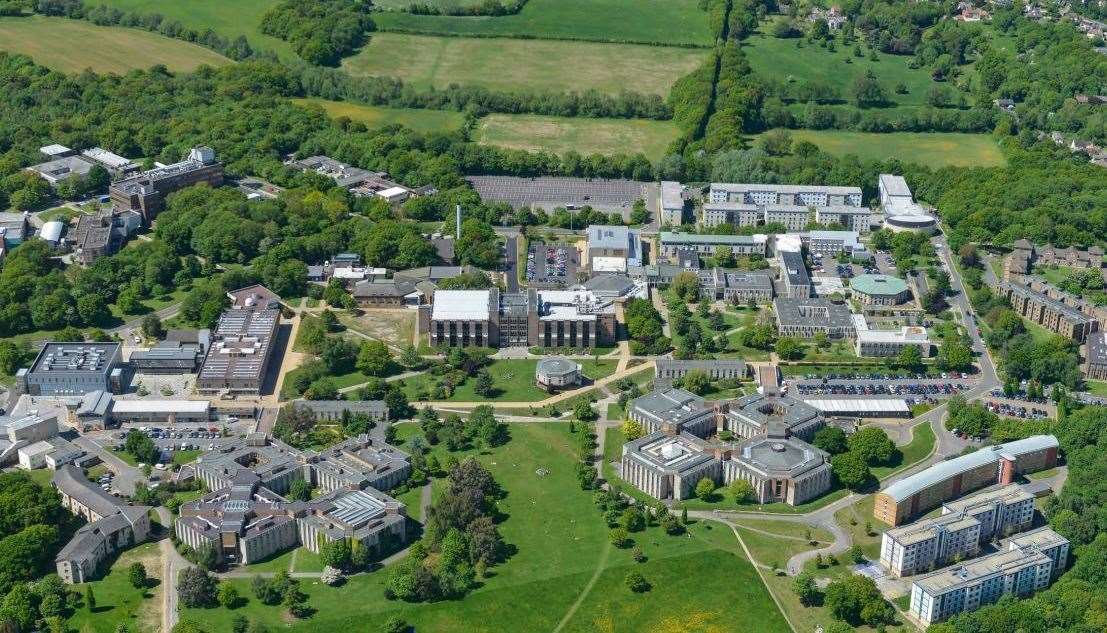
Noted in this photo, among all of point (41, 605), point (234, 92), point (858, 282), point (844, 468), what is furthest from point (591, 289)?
point (234, 92)

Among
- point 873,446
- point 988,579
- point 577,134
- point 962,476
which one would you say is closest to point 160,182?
point 577,134

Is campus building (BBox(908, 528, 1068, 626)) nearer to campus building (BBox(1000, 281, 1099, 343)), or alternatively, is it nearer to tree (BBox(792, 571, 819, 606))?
tree (BBox(792, 571, 819, 606))

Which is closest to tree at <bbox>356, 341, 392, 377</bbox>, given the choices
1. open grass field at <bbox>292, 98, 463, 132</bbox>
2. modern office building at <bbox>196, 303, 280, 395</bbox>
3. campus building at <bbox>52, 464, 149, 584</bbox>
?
modern office building at <bbox>196, 303, 280, 395</bbox>

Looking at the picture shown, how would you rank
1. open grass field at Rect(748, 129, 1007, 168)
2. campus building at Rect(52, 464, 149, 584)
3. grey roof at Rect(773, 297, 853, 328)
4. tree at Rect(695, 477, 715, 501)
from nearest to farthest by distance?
campus building at Rect(52, 464, 149, 584)
tree at Rect(695, 477, 715, 501)
grey roof at Rect(773, 297, 853, 328)
open grass field at Rect(748, 129, 1007, 168)

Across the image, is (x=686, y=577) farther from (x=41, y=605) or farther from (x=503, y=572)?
(x=41, y=605)

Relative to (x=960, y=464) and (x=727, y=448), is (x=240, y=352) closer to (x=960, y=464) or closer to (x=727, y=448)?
(x=727, y=448)
